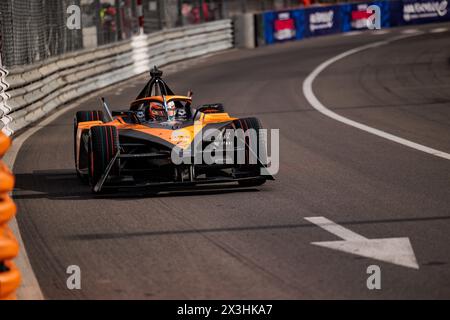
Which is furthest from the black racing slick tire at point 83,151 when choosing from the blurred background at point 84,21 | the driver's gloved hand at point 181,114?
the blurred background at point 84,21

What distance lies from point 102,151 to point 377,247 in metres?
4.04

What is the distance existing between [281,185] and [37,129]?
8616mm

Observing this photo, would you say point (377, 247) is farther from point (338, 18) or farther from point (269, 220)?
point (338, 18)

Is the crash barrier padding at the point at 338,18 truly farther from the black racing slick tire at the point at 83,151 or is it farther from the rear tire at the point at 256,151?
the rear tire at the point at 256,151

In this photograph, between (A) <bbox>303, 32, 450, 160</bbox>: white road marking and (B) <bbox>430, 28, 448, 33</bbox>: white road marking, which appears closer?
(A) <bbox>303, 32, 450, 160</bbox>: white road marking

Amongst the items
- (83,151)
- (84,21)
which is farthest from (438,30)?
(83,151)

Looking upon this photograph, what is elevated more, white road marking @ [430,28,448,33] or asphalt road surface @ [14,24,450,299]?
asphalt road surface @ [14,24,450,299]

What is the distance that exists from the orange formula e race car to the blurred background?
24.7 feet

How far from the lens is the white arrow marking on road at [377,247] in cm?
806

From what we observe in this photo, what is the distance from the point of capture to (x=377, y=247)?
852 cm

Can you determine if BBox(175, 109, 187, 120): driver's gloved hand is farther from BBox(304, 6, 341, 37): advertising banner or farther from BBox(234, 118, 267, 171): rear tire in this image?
BBox(304, 6, 341, 37): advertising banner

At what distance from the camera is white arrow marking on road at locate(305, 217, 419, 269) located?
8.06 metres

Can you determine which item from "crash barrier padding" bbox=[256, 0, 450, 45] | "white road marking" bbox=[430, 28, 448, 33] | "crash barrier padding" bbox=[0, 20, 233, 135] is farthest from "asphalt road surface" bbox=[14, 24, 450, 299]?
"white road marking" bbox=[430, 28, 448, 33]

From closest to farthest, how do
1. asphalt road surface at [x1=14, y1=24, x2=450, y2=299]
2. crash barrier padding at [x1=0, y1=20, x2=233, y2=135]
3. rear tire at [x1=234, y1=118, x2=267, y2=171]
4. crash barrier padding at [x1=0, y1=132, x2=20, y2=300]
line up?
crash barrier padding at [x1=0, y1=132, x2=20, y2=300]
asphalt road surface at [x1=14, y1=24, x2=450, y2=299]
rear tire at [x1=234, y1=118, x2=267, y2=171]
crash barrier padding at [x1=0, y1=20, x2=233, y2=135]
